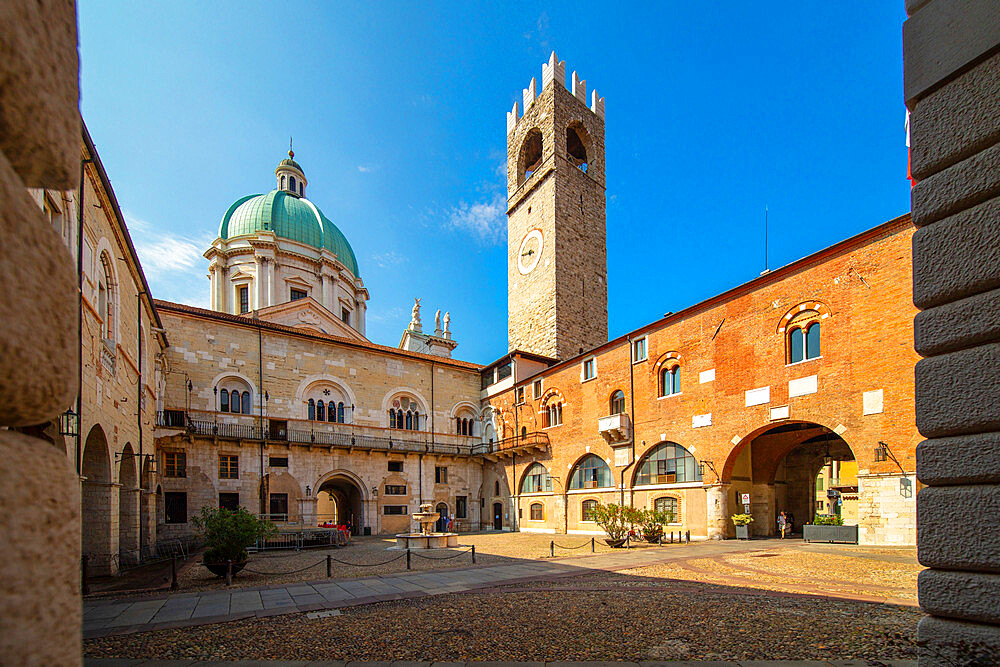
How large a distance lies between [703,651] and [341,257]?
41596mm

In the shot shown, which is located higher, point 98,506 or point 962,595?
point 962,595

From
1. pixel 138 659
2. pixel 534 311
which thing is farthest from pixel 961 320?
pixel 534 311

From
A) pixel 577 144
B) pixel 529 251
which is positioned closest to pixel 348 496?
pixel 529 251

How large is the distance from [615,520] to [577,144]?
3336 cm

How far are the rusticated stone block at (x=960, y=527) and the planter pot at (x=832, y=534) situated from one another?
678 inches

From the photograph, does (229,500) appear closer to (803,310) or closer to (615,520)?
(615,520)

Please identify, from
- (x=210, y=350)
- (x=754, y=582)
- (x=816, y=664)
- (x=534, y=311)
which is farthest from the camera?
(x=534, y=311)

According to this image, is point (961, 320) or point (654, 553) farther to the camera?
point (654, 553)

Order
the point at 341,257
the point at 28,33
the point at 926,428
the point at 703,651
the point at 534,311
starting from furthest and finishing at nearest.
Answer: the point at 341,257, the point at 534,311, the point at 703,651, the point at 926,428, the point at 28,33

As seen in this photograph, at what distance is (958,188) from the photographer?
3.38 m

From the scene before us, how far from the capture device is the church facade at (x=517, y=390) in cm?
1555

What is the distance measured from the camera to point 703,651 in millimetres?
6125

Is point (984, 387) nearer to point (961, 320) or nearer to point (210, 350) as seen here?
point (961, 320)

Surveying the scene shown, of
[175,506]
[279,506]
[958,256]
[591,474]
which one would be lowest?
[279,506]
